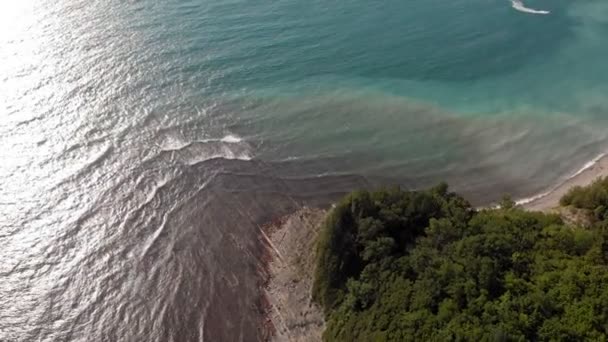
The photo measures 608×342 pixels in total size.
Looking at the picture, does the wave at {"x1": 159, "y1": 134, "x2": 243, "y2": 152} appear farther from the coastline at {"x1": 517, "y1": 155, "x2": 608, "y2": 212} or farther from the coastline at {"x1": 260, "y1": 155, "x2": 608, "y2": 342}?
the coastline at {"x1": 517, "y1": 155, "x2": 608, "y2": 212}

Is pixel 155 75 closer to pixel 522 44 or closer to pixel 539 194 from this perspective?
pixel 539 194

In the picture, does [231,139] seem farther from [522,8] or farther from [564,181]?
[522,8]

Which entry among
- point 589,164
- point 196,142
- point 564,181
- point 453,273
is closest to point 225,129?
point 196,142

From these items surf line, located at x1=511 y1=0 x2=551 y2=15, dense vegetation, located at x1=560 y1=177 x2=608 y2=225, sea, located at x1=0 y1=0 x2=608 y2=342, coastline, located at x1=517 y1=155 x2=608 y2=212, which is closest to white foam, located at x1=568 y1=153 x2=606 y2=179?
coastline, located at x1=517 y1=155 x2=608 y2=212

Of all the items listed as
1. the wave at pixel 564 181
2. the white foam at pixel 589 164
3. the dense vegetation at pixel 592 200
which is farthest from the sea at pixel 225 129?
the dense vegetation at pixel 592 200

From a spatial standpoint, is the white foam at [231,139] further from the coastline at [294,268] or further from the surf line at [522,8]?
the surf line at [522,8]
